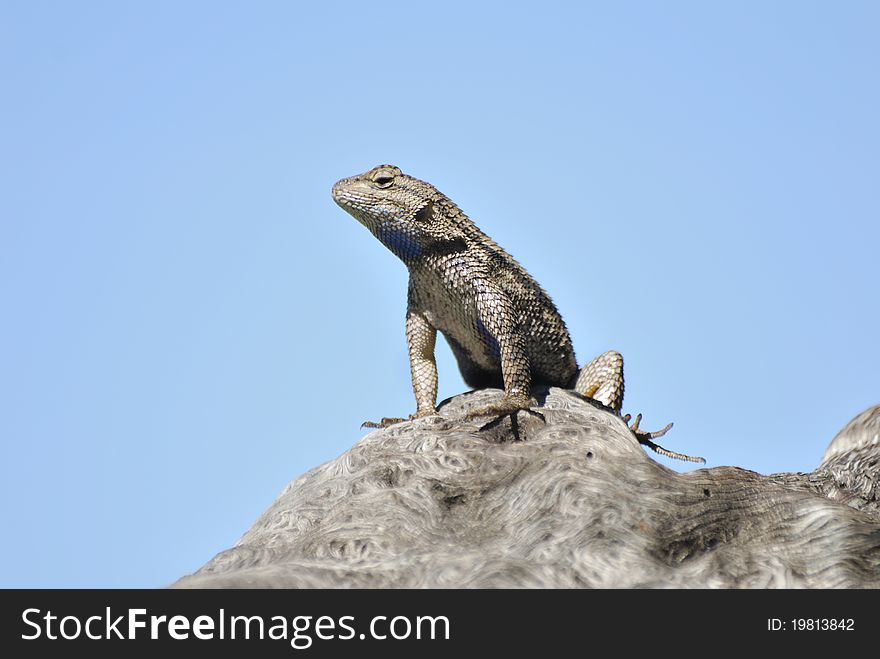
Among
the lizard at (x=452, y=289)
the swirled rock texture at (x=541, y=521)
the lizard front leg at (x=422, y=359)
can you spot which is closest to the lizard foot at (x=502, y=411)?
the swirled rock texture at (x=541, y=521)

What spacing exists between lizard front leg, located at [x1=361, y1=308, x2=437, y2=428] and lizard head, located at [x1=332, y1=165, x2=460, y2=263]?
2.70ft

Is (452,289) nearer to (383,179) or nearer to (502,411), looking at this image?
(383,179)

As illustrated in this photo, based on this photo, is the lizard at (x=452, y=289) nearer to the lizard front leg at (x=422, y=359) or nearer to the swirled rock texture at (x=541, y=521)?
the lizard front leg at (x=422, y=359)

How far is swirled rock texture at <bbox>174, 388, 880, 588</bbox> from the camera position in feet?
31.1

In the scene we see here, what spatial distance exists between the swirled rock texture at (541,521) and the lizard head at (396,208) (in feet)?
7.18

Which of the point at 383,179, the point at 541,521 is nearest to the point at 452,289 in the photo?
the point at 383,179

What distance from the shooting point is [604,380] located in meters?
15.1

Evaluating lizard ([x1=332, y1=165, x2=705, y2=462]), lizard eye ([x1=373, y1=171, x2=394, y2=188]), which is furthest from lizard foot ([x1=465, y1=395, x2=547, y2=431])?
lizard eye ([x1=373, y1=171, x2=394, y2=188])

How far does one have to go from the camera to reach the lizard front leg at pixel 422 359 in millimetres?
14148

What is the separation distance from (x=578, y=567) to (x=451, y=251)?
5.30 metres

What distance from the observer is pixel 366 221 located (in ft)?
46.3
